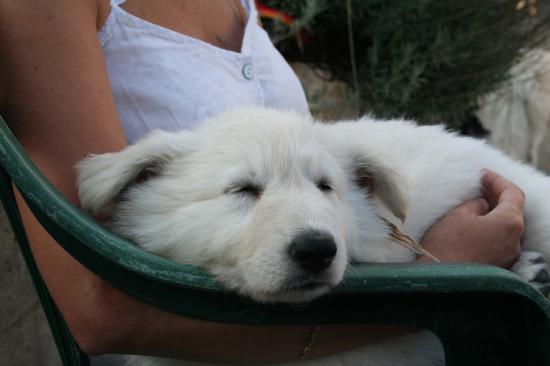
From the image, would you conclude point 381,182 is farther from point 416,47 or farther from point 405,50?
point 416,47

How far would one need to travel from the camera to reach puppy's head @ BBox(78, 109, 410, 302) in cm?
137

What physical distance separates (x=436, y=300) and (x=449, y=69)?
452 centimetres

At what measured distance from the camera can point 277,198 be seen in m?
1.52

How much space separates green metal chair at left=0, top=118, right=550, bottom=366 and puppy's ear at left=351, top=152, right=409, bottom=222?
455 mm

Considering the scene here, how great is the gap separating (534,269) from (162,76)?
1.30 meters

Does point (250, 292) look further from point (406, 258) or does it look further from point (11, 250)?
point (11, 250)

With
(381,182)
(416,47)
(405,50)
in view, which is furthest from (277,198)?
(416,47)

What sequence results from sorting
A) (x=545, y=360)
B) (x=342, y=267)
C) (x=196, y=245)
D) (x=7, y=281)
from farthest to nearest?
(x=7, y=281), (x=196, y=245), (x=342, y=267), (x=545, y=360)

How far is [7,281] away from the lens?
8.21 feet

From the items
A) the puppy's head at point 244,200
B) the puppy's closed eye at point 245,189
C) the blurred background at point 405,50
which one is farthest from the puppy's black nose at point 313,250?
the blurred background at point 405,50

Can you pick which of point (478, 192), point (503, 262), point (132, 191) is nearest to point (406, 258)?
point (503, 262)

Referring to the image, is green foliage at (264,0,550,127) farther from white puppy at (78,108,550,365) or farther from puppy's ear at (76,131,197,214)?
puppy's ear at (76,131,197,214)

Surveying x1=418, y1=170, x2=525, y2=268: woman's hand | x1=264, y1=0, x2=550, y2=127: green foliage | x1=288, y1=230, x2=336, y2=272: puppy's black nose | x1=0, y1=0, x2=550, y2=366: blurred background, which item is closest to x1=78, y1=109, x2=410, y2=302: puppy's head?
x1=288, y1=230, x2=336, y2=272: puppy's black nose

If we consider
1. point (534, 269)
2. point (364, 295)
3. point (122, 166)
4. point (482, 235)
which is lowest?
point (534, 269)
